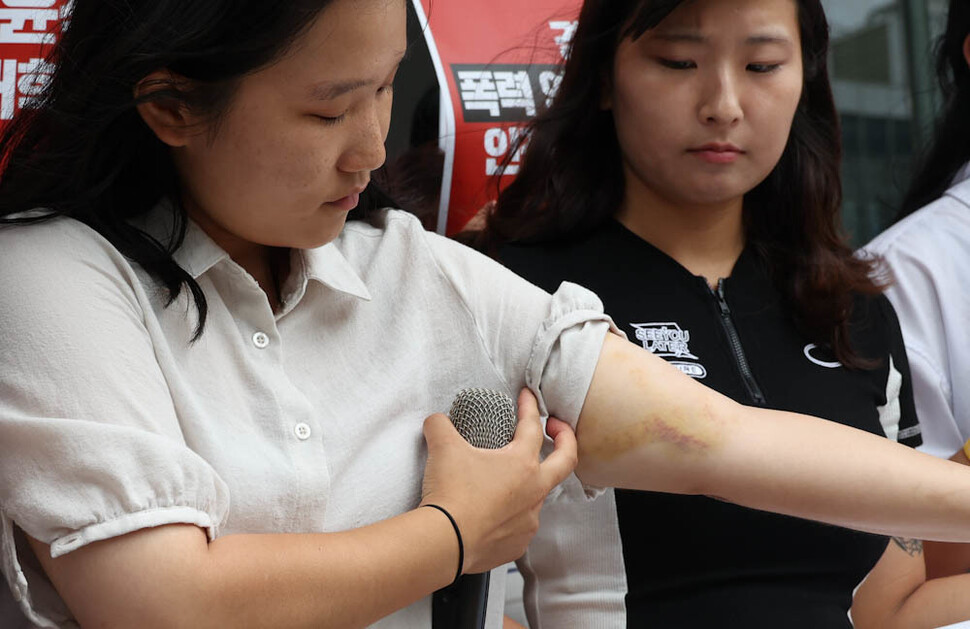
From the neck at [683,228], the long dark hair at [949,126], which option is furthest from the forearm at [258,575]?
the long dark hair at [949,126]

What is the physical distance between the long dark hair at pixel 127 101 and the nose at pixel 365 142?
0.33ft

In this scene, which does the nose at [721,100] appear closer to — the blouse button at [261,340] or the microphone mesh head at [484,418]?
the microphone mesh head at [484,418]

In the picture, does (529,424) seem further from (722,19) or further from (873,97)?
(873,97)

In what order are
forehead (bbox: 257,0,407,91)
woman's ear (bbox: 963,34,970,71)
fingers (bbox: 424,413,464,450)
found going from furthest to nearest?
woman's ear (bbox: 963,34,970,71) < fingers (bbox: 424,413,464,450) < forehead (bbox: 257,0,407,91)

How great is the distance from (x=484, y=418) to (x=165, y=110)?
432mm

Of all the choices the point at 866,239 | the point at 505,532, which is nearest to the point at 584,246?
the point at 505,532

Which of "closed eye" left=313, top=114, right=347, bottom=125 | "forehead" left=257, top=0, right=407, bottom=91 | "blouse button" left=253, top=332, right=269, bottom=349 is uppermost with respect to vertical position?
"forehead" left=257, top=0, right=407, bottom=91

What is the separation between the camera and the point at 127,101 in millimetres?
1019

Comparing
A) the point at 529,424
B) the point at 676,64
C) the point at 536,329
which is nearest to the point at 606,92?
the point at 676,64

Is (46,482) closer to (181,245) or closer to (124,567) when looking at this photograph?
(124,567)

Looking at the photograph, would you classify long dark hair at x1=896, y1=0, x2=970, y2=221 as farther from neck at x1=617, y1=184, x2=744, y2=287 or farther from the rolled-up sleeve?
the rolled-up sleeve

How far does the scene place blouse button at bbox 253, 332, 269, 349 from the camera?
110 centimetres

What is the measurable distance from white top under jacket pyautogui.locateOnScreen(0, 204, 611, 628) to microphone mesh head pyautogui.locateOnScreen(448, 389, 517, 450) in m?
0.05

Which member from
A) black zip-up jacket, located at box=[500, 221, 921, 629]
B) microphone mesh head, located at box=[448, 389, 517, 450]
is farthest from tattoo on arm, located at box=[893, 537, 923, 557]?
microphone mesh head, located at box=[448, 389, 517, 450]
